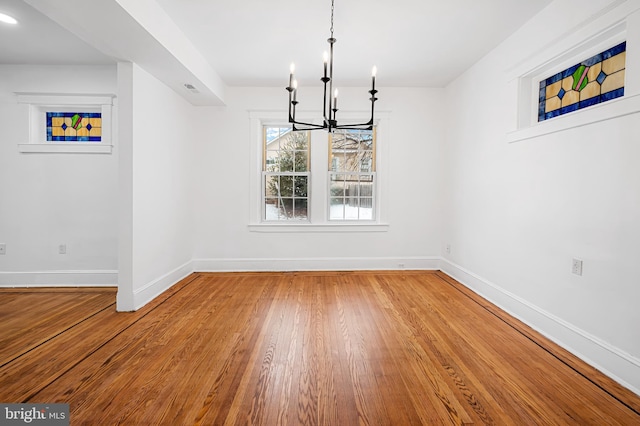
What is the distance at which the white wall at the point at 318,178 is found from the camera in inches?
179

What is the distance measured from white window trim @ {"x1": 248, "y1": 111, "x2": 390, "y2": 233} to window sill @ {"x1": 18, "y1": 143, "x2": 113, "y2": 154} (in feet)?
6.12

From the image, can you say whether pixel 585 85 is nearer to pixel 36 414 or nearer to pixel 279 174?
pixel 279 174

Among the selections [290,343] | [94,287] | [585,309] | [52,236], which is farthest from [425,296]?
[52,236]

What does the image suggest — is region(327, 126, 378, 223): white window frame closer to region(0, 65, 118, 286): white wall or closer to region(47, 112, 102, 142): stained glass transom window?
region(0, 65, 118, 286): white wall

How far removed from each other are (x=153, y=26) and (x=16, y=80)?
265 centimetres

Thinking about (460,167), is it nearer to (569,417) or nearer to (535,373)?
(535,373)

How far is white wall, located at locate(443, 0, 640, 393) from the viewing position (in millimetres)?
1956

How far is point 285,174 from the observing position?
4.73 m

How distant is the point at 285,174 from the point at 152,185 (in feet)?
6.27

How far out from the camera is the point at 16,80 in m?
3.71

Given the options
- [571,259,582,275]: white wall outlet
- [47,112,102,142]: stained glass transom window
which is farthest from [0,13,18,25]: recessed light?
[571,259,582,275]: white wall outlet

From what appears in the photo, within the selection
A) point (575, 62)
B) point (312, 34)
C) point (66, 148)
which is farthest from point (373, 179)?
point (66, 148)

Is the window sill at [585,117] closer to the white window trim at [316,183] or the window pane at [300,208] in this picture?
the white window trim at [316,183]

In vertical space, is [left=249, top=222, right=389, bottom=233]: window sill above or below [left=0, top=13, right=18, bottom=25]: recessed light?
below
